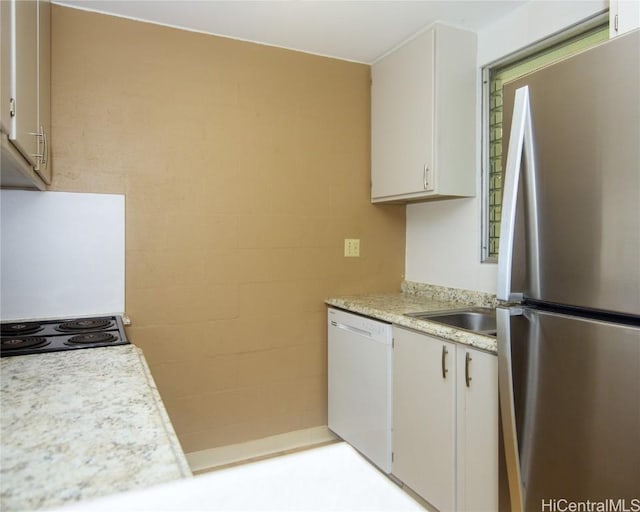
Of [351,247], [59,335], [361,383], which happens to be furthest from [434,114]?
[59,335]

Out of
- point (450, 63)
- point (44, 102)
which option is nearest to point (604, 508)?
point (450, 63)

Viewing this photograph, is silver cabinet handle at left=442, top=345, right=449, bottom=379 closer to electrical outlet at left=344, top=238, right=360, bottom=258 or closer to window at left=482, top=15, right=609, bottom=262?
window at left=482, top=15, right=609, bottom=262

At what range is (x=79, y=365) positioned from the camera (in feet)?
4.35

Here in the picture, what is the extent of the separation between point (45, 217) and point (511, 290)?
2.13 meters

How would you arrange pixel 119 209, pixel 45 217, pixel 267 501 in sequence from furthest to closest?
pixel 119 209 → pixel 45 217 → pixel 267 501

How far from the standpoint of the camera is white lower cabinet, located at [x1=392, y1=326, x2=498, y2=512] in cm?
162

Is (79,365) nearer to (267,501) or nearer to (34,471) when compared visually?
(34,471)

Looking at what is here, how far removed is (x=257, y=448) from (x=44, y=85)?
7.21ft

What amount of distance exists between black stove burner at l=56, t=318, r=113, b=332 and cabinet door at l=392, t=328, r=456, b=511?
4.55 ft

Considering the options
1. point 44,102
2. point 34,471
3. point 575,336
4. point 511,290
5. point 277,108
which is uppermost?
point 277,108

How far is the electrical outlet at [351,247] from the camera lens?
2.82 m

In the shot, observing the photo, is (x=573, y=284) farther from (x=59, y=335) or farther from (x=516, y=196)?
(x=59, y=335)

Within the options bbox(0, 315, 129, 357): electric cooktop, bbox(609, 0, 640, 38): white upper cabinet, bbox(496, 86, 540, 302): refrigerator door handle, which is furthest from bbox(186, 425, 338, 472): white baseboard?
bbox(609, 0, 640, 38): white upper cabinet

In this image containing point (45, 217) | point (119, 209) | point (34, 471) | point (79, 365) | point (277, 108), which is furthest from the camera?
point (277, 108)
